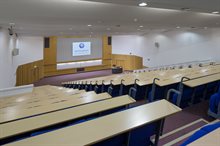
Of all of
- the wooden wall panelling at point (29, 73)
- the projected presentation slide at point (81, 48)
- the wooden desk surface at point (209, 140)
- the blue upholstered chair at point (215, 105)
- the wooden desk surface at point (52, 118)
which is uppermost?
the projected presentation slide at point (81, 48)

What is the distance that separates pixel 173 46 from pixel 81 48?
8.17 metres

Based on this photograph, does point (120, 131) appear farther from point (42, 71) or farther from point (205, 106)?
point (42, 71)

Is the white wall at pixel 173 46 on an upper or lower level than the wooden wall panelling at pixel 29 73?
upper

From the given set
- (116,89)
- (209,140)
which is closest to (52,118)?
(209,140)

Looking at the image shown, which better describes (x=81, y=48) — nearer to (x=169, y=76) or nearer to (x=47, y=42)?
(x=47, y=42)

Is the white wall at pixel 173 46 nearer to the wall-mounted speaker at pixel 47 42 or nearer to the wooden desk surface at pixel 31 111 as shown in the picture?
the wall-mounted speaker at pixel 47 42

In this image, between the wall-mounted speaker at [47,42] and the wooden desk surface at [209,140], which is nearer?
the wooden desk surface at [209,140]

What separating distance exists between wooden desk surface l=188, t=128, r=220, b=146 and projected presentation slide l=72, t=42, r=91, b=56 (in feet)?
52.8

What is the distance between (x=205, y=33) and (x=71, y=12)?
9.72m

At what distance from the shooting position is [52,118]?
1.95 m

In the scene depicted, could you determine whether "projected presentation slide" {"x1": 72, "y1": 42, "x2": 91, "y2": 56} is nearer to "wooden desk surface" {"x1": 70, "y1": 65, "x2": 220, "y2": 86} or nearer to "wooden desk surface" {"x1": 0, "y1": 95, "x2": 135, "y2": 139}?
"wooden desk surface" {"x1": 70, "y1": 65, "x2": 220, "y2": 86}

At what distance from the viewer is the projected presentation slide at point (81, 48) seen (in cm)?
1683

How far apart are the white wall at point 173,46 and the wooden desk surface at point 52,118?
1097 centimetres

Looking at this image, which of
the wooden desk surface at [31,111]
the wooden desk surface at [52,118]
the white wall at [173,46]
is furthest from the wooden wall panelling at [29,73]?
the wooden desk surface at [52,118]
